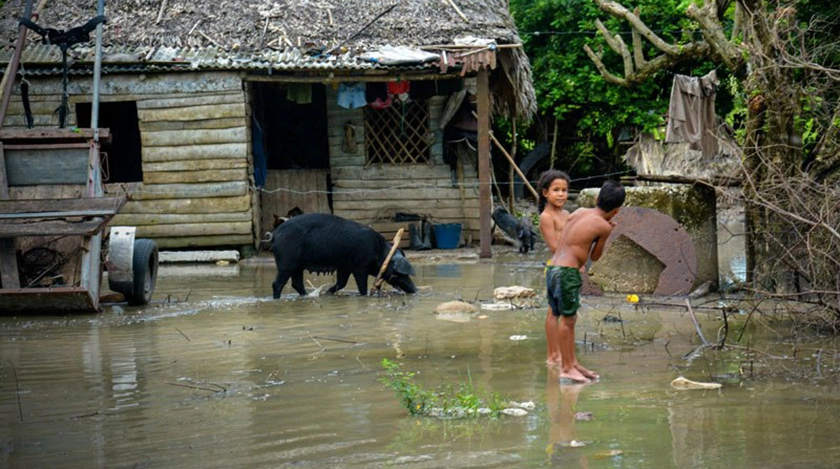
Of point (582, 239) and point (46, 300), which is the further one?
point (46, 300)

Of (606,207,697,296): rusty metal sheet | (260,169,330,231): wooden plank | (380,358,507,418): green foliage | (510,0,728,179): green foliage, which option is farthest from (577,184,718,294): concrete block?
(510,0,728,179): green foliage

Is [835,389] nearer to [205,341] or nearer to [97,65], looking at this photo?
[205,341]

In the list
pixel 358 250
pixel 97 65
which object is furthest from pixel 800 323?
pixel 97 65

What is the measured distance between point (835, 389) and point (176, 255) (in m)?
12.5

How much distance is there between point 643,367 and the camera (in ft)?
23.2

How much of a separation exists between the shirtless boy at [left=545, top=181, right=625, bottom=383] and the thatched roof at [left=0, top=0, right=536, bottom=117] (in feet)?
30.7

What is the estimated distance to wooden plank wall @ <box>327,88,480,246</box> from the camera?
18719 millimetres

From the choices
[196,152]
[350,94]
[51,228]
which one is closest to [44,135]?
[51,228]

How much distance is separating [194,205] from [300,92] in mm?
2518

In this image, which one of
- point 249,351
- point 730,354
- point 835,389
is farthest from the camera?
point 249,351

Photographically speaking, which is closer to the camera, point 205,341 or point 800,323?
point 800,323

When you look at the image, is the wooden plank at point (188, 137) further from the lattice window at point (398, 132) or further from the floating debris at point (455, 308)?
the floating debris at point (455, 308)

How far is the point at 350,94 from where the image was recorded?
17.4 m

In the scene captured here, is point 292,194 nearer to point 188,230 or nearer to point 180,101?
point 188,230
